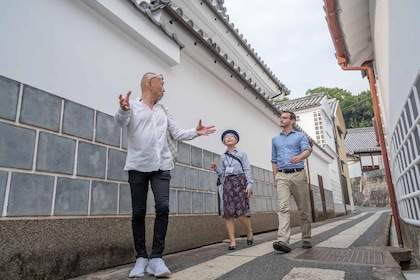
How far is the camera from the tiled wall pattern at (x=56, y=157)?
220 centimetres

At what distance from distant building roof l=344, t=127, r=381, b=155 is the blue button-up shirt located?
109ft

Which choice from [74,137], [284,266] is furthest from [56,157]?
[284,266]

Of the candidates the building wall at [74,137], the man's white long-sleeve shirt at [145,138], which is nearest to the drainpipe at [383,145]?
the building wall at [74,137]

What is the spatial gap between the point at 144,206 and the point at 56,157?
88cm

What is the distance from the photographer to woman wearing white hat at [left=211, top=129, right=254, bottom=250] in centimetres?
413

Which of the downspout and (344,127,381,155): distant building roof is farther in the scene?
(344,127,381,155): distant building roof

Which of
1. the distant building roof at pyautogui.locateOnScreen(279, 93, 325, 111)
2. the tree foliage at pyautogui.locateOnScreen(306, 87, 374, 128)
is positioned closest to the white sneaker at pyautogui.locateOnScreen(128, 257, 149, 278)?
the distant building roof at pyautogui.locateOnScreen(279, 93, 325, 111)

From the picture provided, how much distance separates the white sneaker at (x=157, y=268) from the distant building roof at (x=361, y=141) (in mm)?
35439

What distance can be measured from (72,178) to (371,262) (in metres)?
2.88

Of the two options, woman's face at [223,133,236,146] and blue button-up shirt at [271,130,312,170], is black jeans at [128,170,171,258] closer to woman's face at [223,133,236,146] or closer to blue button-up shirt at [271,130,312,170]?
woman's face at [223,133,236,146]

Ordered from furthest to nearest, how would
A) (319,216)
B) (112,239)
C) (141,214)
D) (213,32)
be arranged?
(319,216) → (213,32) → (112,239) → (141,214)

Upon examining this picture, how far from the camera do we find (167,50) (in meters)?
4.09

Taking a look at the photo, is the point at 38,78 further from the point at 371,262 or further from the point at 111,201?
the point at 371,262

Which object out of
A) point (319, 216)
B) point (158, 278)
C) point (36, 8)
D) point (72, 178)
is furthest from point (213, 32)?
point (319, 216)
